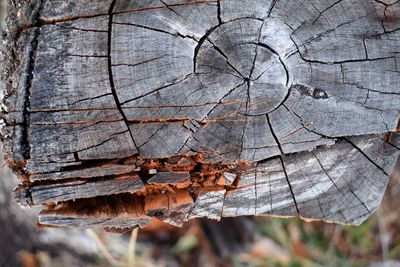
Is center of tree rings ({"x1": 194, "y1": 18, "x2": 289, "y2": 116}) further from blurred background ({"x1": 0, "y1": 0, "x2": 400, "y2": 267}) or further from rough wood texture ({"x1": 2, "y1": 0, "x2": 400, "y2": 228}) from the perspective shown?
blurred background ({"x1": 0, "y1": 0, "x2": 400, "y2": 267})

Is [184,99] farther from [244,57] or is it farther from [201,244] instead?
[201,244]

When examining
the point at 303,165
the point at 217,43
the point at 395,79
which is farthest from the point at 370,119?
the point at 217,43

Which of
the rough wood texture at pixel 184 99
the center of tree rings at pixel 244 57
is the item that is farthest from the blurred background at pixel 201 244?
the center of tree rings at pixel 244 57

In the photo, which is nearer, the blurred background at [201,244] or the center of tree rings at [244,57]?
the center of tree rings at [244,57]

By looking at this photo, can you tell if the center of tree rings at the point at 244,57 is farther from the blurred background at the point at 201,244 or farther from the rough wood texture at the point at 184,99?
the blurred background at the point at 201,244

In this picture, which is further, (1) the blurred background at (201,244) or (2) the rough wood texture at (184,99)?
(1) the blurred background at (201,244)

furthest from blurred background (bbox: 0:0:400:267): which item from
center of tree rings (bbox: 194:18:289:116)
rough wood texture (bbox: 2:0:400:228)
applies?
center of tree rings (bbox: 194:18:289:116)

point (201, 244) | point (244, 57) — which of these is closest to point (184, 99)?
point (244, 57)
